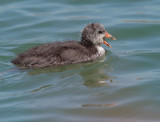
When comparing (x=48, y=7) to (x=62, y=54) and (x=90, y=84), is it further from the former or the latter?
(x=90, y=84)

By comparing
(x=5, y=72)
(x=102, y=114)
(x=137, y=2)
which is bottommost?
(x=102, y=114)

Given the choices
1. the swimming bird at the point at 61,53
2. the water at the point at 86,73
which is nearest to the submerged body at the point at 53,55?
the swimming bird at the point at 61,53

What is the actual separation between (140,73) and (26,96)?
8.87 ft

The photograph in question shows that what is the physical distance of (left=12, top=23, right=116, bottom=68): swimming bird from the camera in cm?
886

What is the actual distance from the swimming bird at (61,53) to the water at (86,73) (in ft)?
0.54

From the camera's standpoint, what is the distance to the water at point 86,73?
705cm

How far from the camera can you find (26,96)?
7605mm

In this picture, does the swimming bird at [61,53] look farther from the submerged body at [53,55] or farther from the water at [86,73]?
the water at [86,73]

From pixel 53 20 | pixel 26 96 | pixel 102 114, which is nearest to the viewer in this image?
pixel 102 114

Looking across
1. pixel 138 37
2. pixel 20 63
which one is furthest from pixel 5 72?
pixel 138 37

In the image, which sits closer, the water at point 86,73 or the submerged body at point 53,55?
the water at point 86,73

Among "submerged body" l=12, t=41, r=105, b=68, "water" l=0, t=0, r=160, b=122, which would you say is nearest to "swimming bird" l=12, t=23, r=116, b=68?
"submerged body" l=12, t=41, r=105, b=68

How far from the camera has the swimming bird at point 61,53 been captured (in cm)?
886

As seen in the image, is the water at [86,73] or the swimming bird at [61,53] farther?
the swimming bird at [61,53]
